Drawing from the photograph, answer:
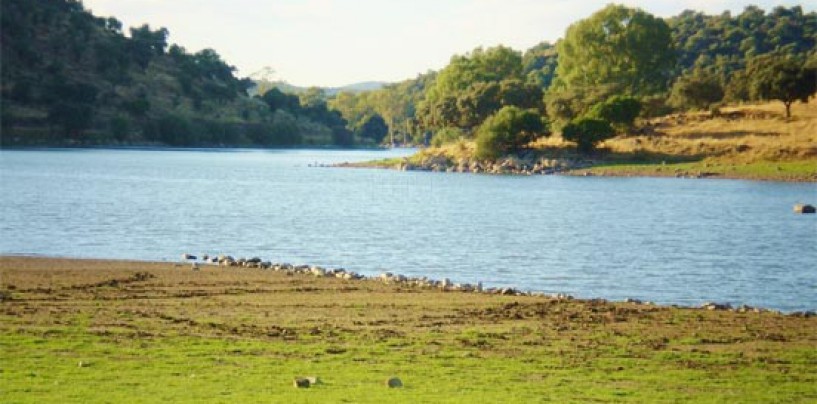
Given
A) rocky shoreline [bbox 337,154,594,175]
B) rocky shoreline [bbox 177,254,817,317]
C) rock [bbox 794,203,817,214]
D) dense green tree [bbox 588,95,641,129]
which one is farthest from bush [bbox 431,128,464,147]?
rocky shoreline [bbox 177,254,817,317]

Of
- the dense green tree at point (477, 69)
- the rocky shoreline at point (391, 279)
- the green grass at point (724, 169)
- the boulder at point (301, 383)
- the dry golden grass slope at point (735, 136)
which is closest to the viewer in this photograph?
the boulder at point (301, 383)

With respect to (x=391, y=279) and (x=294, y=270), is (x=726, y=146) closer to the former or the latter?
(x=294, y=270)

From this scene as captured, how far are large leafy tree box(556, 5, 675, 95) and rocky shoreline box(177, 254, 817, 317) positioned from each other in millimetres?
133138

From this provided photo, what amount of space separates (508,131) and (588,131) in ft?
32.1

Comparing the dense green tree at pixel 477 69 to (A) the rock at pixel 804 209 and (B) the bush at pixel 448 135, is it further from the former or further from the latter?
(A) the rock at pixel 804 209

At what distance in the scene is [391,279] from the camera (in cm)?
3278

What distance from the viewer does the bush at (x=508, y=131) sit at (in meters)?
128

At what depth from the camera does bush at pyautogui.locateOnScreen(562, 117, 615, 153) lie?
404 ft

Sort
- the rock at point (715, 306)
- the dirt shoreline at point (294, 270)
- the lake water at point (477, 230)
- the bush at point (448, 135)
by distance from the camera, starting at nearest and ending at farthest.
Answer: the rock at point (715, 306)
the dirt shoreline at point (294, 270)
the lake water at point (477, 230)
the bush at point (448, 135)

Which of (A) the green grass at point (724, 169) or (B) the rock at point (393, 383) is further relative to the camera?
(A) the green grass at point (724, 169)

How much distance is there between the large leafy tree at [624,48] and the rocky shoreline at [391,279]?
13314 centimetres

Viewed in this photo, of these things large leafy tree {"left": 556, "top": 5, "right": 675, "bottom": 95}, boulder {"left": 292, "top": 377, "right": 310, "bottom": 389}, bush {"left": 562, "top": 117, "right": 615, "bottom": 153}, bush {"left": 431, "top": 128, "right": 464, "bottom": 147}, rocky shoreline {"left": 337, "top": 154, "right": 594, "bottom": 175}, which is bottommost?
rocky shoreline {"left": 337, "top": 154, "right": 594, "bottom": 175}

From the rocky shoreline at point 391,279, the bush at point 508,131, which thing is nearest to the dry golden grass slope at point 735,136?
the bush at point 508,131

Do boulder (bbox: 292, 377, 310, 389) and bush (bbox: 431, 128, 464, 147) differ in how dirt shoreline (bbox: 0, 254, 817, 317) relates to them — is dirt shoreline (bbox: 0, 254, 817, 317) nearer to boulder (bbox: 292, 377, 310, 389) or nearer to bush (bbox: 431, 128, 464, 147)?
boulder (bbox: 292, 377, 310, 389)
